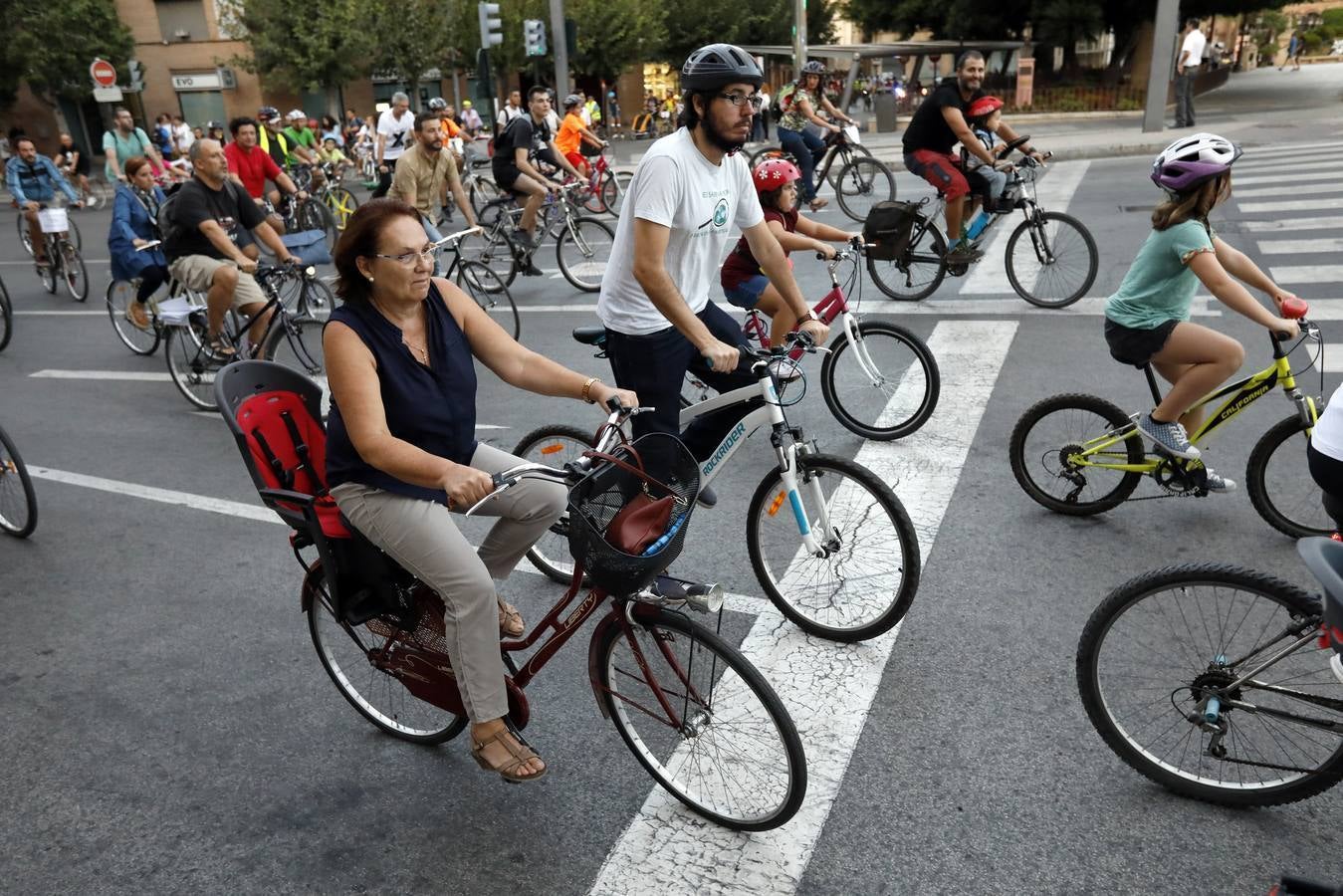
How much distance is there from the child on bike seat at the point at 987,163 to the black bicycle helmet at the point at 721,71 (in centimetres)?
532

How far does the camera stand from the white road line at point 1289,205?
12180 mm

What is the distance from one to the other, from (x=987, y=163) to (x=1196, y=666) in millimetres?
6556

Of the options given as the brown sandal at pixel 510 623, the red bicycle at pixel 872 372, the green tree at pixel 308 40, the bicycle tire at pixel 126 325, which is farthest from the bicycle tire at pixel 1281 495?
the green tree at pixel 308 40

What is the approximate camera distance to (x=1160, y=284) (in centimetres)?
452

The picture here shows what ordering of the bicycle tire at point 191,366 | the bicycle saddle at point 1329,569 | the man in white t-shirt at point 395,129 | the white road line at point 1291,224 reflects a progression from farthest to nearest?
the man in white t-shirt at point 395,129
the white road line at point 1291,224
the bicycle tire at point 191,366
the bicycle saddle at point 1329,569

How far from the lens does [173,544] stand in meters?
5.43

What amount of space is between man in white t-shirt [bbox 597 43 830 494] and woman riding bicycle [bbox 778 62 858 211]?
8.92m

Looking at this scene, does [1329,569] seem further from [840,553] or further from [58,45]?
[58,45]

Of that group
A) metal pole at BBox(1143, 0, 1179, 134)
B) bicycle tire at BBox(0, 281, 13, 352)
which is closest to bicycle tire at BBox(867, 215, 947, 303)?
bicycle tire at BBox(0, 281, 13, 352)

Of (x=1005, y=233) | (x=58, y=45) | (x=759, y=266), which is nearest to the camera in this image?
(x=759, y=266)

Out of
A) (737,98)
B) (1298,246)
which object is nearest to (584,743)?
(737,98)

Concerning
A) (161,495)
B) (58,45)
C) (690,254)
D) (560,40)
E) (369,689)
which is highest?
(58,45)

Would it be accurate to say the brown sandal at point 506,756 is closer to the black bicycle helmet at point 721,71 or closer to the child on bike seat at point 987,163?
the black bicycle helmet at point 721,71

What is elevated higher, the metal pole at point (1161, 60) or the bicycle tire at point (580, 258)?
the metal pole at point (1161, 60)
